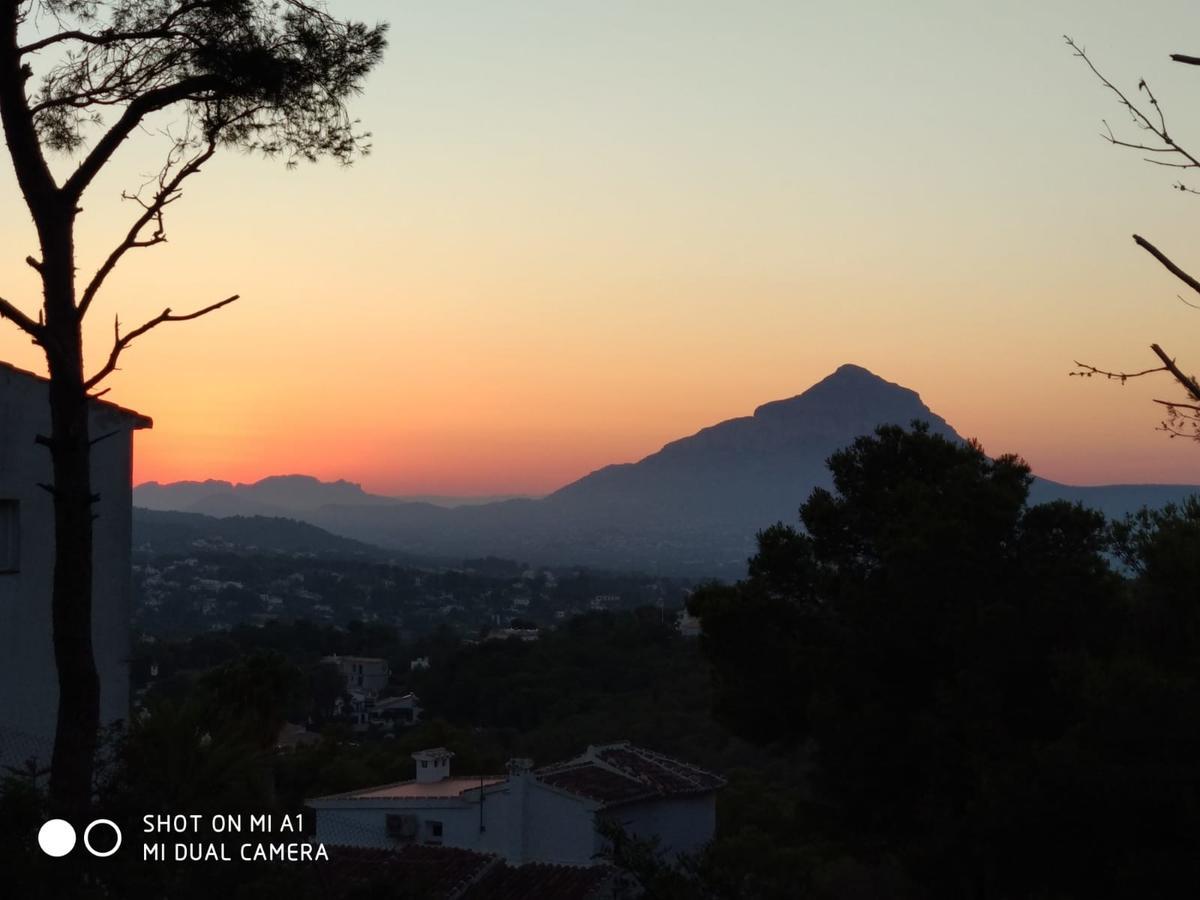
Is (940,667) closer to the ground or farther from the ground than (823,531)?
closer to the ground

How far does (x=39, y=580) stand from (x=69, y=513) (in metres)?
3.68

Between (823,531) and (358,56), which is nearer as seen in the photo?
(358,56)

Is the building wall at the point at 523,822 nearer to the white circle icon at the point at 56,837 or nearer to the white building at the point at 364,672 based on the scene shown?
the white circle icon at the point at 56,837

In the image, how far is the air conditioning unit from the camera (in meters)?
16.4

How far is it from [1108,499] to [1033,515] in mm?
160012

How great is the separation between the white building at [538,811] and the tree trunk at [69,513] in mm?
9786

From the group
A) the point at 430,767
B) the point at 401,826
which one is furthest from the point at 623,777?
the point at 430,767

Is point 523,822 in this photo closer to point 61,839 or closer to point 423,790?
point 423,790

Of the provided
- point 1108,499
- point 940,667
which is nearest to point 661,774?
point 940,667

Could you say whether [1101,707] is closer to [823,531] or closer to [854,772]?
[854,772]

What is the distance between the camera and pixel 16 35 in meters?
6.14

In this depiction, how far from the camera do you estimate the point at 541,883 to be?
14195mm

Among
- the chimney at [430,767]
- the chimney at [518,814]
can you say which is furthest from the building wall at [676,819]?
the chimney at [430,767]

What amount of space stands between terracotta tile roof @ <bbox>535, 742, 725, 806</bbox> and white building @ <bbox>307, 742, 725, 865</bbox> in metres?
0.02
